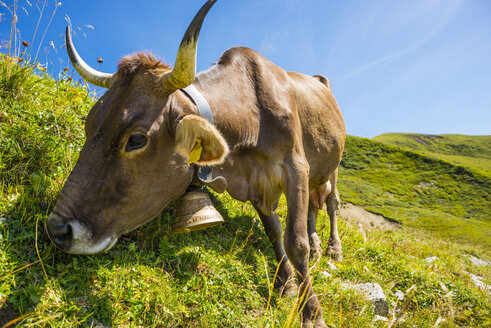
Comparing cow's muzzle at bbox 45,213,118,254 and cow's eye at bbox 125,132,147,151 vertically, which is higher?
cow's eye at bbox 125,132,147,151

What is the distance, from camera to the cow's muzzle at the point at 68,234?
2.02 metres

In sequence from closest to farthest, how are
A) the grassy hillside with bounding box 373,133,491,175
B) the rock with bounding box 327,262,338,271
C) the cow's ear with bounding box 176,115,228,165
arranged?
the cow's ear with bounding box 176,115,228,165
the rock with bounding box 327,262,338,271
the grassy hillside with bounding box 373,133,491,175

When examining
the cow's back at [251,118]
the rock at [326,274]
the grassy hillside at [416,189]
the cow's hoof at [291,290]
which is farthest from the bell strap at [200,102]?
the grassy hillside at [416,189]

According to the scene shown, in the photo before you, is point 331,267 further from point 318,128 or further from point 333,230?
point 318,128

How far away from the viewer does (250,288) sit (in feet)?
10.2

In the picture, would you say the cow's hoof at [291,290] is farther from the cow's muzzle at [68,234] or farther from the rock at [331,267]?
the cow's muzzle at [68,234]

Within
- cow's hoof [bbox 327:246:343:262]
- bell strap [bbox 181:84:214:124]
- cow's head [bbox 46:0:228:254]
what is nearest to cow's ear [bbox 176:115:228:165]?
cow's head [bbox 46:0:228:254]

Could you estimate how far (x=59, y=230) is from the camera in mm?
2010

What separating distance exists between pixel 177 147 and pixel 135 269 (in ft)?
3.75

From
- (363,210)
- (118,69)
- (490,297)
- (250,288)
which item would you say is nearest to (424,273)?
(490,297)

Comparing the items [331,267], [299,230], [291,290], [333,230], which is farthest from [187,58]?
[333,230]

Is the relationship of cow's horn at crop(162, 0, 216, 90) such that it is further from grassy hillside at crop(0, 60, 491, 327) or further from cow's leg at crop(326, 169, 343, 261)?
cow's leg at crop(326, 169, 343, 261)

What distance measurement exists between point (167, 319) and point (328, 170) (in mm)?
3483

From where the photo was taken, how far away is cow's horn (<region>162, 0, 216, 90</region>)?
2.04m
